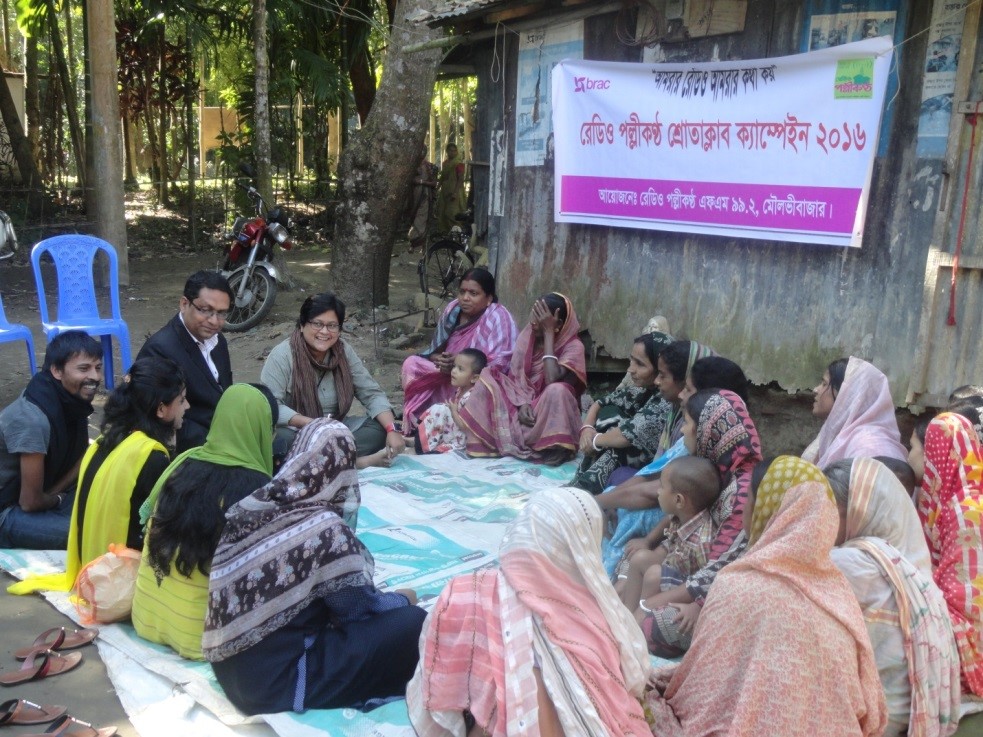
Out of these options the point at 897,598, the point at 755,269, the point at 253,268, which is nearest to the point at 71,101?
the point at 253,268

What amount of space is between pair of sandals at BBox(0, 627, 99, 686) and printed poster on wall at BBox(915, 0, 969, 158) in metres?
4.04

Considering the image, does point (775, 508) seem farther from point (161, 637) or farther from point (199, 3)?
point (199, 3)

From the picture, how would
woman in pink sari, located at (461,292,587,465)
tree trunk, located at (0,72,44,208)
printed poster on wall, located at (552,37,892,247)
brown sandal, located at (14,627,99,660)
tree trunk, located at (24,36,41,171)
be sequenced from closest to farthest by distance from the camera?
1. brown sandal, located at (14,627,99,660)
2. printed poster on wall, located at (552,37,892,247)
3. woman in pink sari, located at (461,292,587,465)
4. tree trunk, located at (0,72,44,208)
5. tree trunk, located at (24,36,41,171)

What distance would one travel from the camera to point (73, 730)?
2.77m

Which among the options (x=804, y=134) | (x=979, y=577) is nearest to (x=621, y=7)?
(x=804, y=134)

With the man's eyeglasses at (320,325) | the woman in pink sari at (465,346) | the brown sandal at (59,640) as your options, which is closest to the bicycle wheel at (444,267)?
the woman in pink sari at (465,346)

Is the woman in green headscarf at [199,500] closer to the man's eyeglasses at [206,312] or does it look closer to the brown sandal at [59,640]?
the brown sandal at [59,640]

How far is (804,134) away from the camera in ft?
15.9

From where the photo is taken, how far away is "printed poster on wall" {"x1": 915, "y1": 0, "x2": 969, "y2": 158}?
14.3 ft

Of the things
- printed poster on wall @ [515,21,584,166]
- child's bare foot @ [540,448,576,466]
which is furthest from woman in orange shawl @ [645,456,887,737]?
printed poster on wall @ [515,21,584,166]

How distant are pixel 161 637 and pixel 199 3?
12.1 metres

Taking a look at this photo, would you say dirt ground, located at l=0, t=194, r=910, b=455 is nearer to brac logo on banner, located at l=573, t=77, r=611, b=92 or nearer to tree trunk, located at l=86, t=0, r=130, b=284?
tree trunk, located at l=86, t=0, r=130, b=284

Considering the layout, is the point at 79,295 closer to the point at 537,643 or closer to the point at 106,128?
the point at 106,128

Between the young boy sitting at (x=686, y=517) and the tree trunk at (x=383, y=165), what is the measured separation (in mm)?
5523
